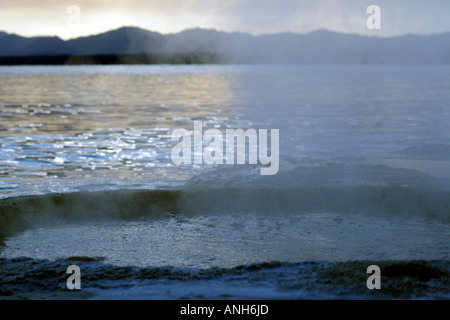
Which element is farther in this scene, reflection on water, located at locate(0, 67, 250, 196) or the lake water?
reflection on water, located at locate(0, 67, 250, 196)

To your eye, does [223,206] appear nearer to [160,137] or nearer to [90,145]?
[90,145]

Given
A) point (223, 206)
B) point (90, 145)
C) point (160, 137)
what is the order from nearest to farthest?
point (223, 206), point (90, 145), point (160, 137)

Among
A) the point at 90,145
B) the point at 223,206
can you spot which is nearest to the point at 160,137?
the point at 90,145

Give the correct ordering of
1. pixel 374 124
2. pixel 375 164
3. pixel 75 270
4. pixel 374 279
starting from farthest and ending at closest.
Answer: pixel 374 124 < pixel 375 164 < pixel 75 270 < pixel 374 279

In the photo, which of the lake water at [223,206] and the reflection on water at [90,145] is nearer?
the lake water at [223,206]

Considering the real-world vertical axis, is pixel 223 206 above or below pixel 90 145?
below

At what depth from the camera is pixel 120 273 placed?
199 inches

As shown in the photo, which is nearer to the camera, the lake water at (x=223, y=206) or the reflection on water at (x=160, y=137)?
the lake water at (x=223, y=206)

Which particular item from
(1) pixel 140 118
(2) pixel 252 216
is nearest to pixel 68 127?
(1) pixel 140 118

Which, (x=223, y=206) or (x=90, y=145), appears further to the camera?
(x=90, y=145)

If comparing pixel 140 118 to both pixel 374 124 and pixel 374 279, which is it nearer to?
pixel 374 124

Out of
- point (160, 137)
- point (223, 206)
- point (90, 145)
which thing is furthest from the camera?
point (160, 137)

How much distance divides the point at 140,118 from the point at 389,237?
18145mm

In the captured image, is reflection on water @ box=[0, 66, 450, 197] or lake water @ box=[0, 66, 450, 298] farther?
reflection on water @ box=[0, 66, 450, 197]
